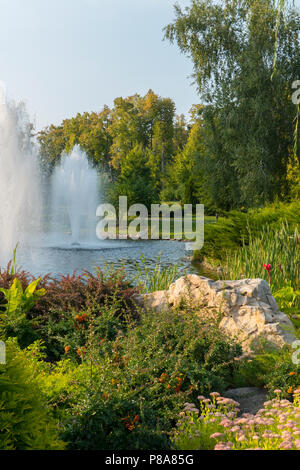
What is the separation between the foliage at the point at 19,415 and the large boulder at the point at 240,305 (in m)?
2.34

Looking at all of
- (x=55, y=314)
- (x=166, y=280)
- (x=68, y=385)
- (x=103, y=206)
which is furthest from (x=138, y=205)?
(x=68, y=385)

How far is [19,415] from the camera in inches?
77.7

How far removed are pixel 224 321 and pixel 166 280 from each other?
2304 millimetres

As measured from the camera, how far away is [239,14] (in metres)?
Result: 20.2

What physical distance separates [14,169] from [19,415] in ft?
39.2

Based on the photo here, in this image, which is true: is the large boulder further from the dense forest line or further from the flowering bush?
the dense forest line

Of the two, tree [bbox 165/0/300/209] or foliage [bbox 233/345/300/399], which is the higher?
tree [bbox 165/0/300/209]

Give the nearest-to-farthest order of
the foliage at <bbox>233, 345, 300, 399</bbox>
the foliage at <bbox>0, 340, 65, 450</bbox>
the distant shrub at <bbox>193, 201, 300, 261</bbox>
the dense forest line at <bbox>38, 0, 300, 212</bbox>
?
1. the foliage at <bbox>0, 340, 65, 450</bbox>
2. the foliage at <bbox>233, 345, 300, 399</bbox>
3. the distant shrub at <bbox>193, 201, 300, 261</bbox>
4. the dense forest line at <bbox>38, 0, 300, 212</bbox>

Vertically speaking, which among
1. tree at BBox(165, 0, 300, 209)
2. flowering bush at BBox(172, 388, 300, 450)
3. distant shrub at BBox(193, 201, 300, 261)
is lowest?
flowering bush at BBox(172, 388, 300, 450)

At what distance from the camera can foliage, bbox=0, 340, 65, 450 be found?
6.26ft

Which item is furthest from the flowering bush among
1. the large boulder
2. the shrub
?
the large boulder

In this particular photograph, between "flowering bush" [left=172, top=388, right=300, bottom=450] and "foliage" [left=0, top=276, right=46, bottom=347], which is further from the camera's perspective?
"foliage" [left=0, top=276, right=46, bottom=347]

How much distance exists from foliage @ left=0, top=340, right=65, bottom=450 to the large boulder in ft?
7.66

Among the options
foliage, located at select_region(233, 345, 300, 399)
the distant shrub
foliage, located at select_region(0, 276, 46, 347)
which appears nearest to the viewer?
foliage, located at select_region(233, 345, 300, 399)
